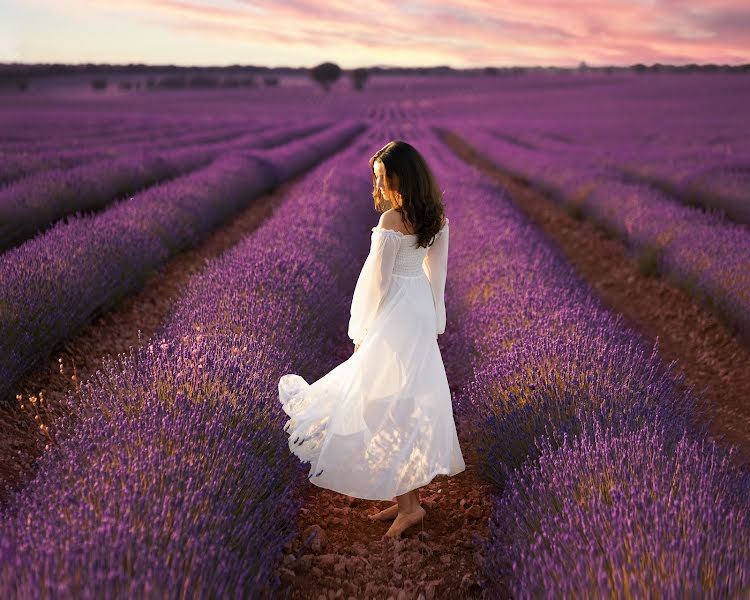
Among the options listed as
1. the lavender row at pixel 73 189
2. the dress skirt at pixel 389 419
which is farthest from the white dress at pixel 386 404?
the lavender row at pixel 73 189

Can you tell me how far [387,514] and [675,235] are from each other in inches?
207

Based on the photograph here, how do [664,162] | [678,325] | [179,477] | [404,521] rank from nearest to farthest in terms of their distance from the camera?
[179,477] → [404,521] → [678,325] → [664,162]

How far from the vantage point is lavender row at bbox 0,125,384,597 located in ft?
4.54

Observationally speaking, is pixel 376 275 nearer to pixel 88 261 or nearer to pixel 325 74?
pixel 88 261

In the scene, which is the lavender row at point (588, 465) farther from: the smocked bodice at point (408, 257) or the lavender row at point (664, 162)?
the lavender row at point (664, 162)

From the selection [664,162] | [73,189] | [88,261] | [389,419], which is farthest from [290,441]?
[664,162]

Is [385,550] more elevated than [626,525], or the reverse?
[626,525]

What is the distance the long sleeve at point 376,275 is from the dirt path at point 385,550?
70 centimetres

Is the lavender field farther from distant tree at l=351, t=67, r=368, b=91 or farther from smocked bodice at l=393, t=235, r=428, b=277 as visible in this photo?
distant tree at l=351, t=67, r=368, b=91

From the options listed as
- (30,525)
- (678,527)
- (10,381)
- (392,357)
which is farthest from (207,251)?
(678,527)

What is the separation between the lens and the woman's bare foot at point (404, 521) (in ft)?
7.83

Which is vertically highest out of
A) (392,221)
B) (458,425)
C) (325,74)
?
(325,74)

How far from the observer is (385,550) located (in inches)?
91.7

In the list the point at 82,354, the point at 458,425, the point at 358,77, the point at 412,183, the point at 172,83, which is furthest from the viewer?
the point at 358,77
